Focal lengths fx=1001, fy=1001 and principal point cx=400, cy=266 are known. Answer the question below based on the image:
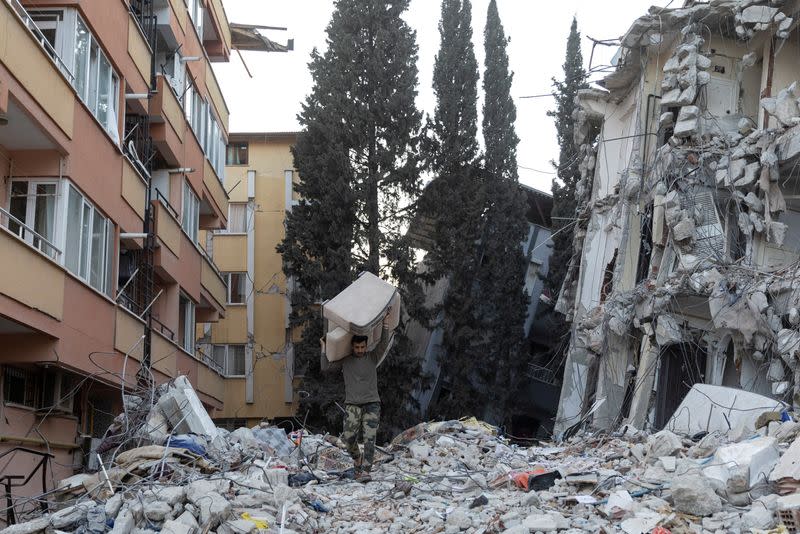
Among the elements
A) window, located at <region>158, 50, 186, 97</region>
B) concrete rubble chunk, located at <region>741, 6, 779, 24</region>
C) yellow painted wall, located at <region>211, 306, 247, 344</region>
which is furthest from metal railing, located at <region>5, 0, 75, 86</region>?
yellow painted wall, located at <region>211, 306, 247, 344</region>

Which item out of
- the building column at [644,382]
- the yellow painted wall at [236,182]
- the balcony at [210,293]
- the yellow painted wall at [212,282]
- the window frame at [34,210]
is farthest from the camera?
the yellow painted wall at [236,182]

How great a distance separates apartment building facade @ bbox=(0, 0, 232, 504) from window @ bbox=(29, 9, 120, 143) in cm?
2

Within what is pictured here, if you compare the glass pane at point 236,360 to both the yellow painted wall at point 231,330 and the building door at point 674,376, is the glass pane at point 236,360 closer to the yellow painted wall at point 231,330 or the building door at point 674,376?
the yellow painted wall at point 231,330

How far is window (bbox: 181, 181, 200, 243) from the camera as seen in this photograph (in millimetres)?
23891

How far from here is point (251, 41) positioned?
110ft

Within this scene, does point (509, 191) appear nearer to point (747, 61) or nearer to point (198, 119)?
point (198, 119)

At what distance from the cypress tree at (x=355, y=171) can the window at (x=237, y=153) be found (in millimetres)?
9151

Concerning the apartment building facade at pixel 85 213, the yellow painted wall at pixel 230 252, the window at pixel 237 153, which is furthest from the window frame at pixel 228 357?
the apartment building facade at pixel 85 213

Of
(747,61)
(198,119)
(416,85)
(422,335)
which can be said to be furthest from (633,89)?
(422,335)

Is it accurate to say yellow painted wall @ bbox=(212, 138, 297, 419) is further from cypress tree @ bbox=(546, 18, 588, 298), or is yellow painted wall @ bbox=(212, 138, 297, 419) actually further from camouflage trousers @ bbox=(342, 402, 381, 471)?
camouflage trousers @ bbox=(342, 402, 381, 471)

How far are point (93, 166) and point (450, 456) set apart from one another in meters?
7.26

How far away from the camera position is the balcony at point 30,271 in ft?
39.7

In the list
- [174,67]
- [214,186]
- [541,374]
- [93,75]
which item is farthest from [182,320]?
[541,374]

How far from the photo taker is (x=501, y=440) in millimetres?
15227
